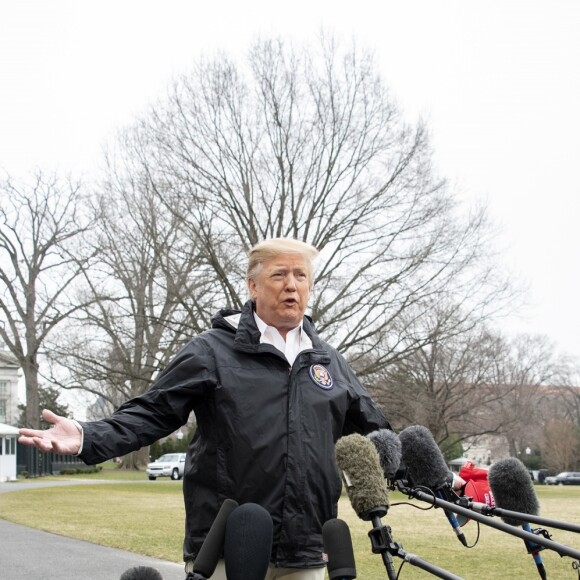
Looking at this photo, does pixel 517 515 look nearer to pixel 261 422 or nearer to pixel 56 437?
pixel 261 422

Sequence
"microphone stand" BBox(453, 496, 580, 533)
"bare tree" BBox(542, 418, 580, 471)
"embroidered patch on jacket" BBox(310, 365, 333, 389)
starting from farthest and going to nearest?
"bare tree" BBox(542, 418, 580, 471)
"embroidered patch on jacket" BBox(310, 365, 333, 389)
"microphone stand" BBox(453, 496, 580, 533)

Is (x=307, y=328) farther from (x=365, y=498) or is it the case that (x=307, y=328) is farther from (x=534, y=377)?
(x=534, y=377)

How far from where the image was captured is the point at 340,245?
88.2 feet

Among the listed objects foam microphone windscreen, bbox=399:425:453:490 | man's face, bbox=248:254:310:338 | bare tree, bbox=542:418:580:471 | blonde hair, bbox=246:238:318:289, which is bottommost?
foam microphone windscreen, bbox=399:425:453:490

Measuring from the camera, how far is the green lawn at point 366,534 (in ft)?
34.6

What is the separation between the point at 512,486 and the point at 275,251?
154 centimetres

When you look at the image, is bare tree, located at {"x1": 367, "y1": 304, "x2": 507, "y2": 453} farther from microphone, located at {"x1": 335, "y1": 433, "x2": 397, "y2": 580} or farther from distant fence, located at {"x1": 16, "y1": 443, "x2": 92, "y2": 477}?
microphone, located at {"x1": 335, "y1": 433, "x2": 397, "y2": 580}

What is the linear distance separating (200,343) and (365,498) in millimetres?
1079

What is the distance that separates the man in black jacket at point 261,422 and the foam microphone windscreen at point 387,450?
246 millimetres

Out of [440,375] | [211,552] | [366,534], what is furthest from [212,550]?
[440,375]

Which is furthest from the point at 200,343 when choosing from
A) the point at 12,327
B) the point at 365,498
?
the point at 12,327

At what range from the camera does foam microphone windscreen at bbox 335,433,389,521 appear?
3090 mm

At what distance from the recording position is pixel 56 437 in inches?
134

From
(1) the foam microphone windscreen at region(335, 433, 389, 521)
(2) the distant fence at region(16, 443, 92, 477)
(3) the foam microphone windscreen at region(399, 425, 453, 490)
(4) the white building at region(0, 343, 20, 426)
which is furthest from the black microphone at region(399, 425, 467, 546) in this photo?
(4) the white building at region(0, 343, 20, 426)
